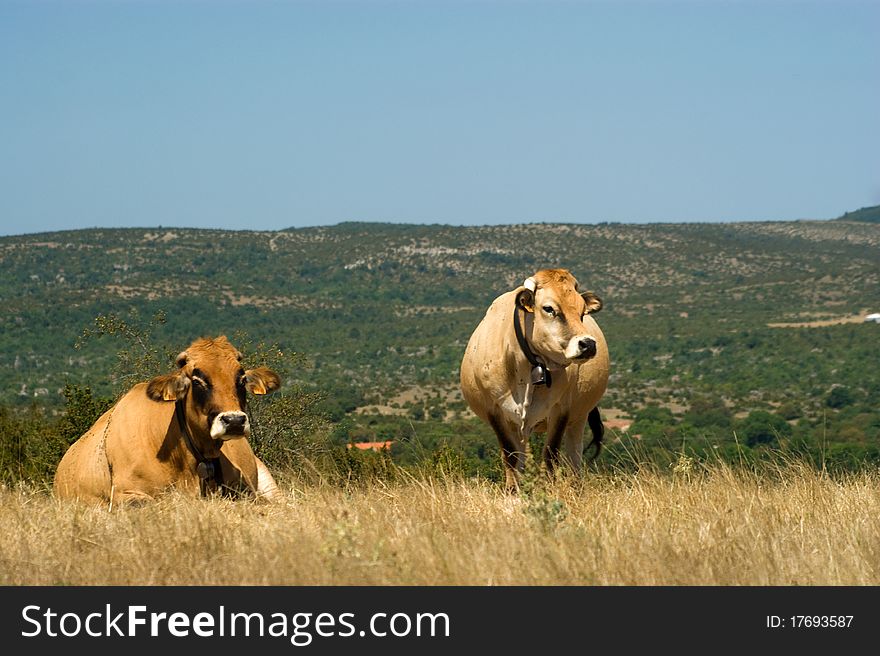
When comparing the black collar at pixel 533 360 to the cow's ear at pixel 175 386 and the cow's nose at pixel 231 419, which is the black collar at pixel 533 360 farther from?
the cow's ear at pixel 175 386

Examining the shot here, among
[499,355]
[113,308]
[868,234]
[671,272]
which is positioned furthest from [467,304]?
[499,355]

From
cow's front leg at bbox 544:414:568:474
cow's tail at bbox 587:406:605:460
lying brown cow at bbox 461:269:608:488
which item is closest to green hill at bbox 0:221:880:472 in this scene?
cow's tail at bbox 587:406:605:460

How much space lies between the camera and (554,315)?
34.0ft

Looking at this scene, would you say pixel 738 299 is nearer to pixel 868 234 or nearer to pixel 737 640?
pixel 868 234

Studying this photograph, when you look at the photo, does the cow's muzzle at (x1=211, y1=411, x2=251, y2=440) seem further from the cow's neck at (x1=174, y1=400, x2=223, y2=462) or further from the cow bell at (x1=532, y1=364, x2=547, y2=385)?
the cow bell at (x1=532, y1=364, x2=547, y2=385)

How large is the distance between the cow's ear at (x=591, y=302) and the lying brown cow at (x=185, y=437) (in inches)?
112

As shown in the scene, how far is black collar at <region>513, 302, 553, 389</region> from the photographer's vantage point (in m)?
10.5

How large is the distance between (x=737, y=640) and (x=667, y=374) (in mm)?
83235

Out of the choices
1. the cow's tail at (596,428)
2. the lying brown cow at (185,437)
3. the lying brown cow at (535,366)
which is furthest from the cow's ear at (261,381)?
the cow's tail at (596,428)

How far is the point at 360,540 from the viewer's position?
7.36 meters

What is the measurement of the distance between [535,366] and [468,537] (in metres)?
3.23

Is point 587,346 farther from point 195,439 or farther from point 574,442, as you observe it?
point 195,439

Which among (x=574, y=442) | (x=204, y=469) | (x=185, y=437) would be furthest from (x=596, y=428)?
(x=185, y=437)

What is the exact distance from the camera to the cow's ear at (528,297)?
10.4 meters
